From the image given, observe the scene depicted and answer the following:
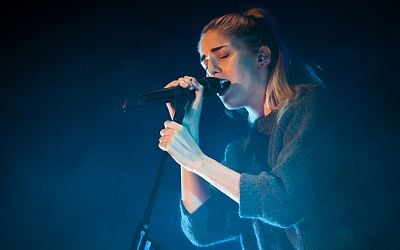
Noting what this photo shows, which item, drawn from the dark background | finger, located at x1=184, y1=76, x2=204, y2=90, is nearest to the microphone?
finger, located at x1=184, y1=76, x2=204, y2=90

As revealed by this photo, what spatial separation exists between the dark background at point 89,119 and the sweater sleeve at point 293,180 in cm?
107

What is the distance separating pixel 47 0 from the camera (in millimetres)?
2656

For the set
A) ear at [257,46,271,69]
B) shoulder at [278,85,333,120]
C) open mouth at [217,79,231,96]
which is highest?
ear at [257,46,271,69]

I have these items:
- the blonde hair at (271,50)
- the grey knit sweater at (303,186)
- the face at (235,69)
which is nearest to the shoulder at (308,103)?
the grey knit sweater at (303,186)

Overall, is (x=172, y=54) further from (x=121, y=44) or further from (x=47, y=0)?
Answer: (x=47, y=0)

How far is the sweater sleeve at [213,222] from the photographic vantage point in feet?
5.46

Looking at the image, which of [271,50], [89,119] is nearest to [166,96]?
[271,50]

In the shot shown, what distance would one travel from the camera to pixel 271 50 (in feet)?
5.68

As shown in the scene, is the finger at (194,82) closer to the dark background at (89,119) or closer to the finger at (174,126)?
the finger at (174,126)

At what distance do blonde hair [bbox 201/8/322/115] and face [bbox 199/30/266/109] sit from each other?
3cm

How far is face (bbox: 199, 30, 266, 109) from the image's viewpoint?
1656 millimetres

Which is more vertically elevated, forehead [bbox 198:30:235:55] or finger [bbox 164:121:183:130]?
forehead [bbox 198:30:235:55]

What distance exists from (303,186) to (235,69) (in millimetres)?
585

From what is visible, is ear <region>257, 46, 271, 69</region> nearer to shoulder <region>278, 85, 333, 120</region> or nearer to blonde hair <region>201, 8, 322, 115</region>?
blonde hair <region>201, 8, 322, 115</region>
